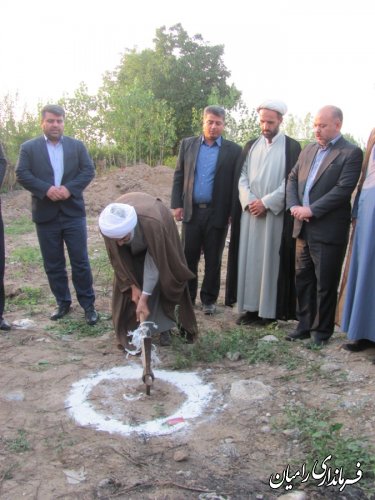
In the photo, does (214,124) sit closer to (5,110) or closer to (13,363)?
(13,363)

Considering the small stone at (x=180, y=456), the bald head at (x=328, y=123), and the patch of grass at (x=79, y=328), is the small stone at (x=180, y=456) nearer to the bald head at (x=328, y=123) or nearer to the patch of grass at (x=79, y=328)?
the patch of grass at (x=79, y=328)

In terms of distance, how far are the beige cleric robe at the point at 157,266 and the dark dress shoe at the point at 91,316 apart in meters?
0.58

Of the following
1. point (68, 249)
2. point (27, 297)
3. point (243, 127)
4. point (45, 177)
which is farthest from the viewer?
point (243, 127)

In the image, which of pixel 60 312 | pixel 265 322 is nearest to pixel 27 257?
pixel 60 312

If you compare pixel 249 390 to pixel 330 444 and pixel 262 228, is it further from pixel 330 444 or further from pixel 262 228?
pixel 262 228

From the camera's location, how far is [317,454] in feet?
8.83

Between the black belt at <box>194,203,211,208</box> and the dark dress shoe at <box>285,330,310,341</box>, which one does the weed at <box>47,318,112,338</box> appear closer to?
the black belt at <box>194,203,211,208</box>

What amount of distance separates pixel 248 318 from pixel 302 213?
130 cm

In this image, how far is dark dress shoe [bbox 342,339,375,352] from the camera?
4.07m

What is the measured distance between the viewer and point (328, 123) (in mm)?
3949

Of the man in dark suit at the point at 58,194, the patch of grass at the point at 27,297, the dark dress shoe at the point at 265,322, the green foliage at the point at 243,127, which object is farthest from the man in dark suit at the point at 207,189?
the green foliage at the point at 243,127

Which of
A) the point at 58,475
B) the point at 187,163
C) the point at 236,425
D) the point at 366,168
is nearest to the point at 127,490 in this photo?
the point at 58,475

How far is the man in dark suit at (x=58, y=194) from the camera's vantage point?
4747 mm

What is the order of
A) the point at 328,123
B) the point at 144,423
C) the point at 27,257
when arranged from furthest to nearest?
the point at 27,257, the point at 328,123, the point at 144,423
